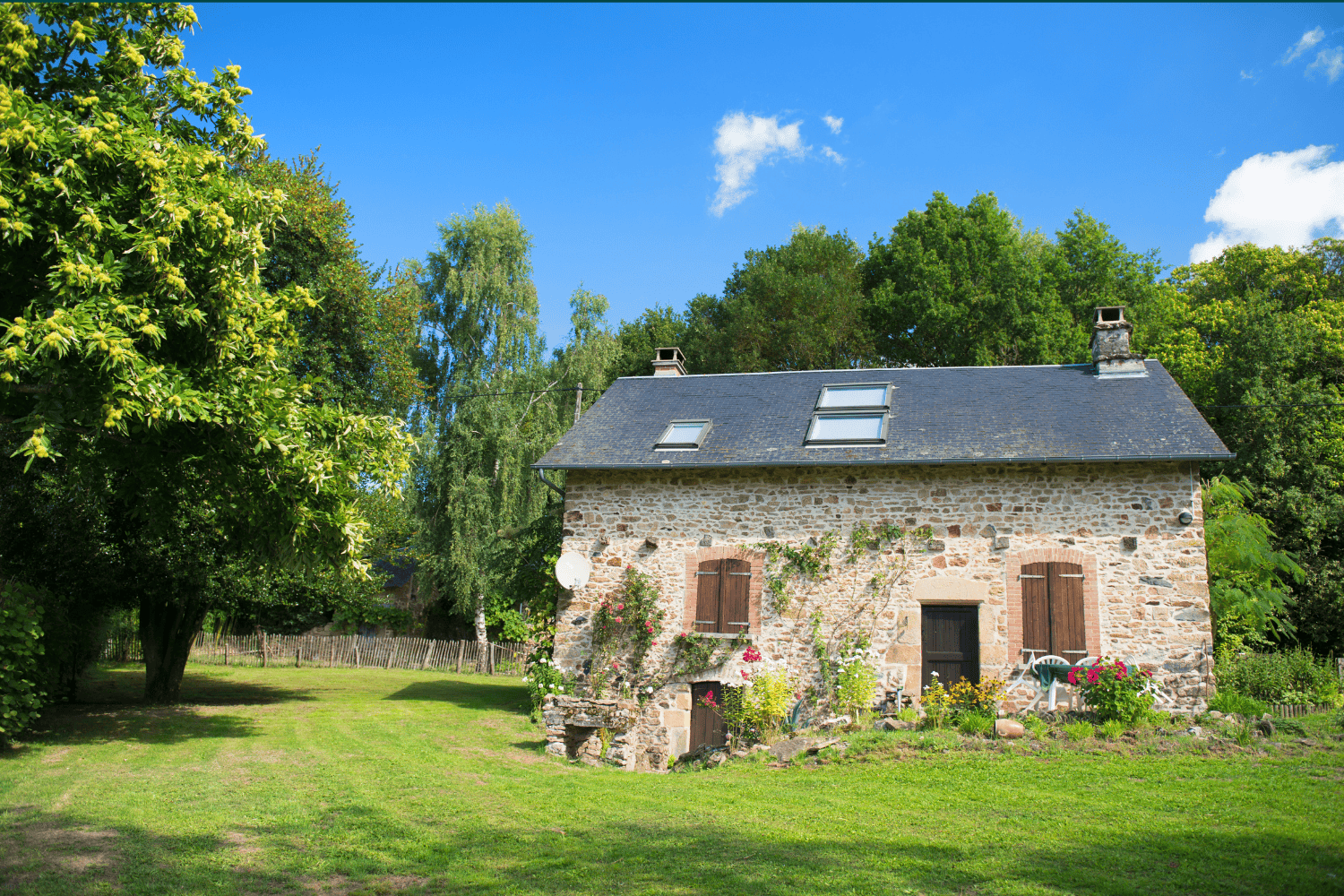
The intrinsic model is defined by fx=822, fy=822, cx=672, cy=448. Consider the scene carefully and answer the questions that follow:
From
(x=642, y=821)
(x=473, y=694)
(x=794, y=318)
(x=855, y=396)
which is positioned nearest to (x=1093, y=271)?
(x=794, y=318)

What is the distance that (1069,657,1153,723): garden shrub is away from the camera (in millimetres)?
9453

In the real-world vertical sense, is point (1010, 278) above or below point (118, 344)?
above

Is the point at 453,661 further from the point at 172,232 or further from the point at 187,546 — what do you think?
the point at 172,232

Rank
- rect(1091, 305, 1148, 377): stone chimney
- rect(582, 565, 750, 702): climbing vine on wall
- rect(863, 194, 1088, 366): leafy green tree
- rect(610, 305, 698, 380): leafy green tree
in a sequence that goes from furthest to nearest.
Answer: rect(610, 305, 698, 380): leafy green tree → rect(863, 194, 1088, 366): leafy green tree → rect(1091, 305, 1148, 377): stone chimney → rect(582, 565, 750, 702): climbing vine on wall

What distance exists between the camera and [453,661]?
23.4 metres

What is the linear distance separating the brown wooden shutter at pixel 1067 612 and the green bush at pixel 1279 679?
8.94 ft

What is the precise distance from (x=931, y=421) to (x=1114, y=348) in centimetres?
368

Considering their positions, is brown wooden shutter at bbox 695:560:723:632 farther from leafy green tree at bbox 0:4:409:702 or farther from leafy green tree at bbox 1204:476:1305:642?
leafy green tree at bbox 1204:476:1305:642

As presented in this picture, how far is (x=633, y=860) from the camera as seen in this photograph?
210 inches

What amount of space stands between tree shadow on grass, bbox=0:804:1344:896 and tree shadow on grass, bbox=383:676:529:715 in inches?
373

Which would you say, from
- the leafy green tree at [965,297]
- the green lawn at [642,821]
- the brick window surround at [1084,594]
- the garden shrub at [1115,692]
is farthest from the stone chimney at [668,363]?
the leafy green tree at [965,297]

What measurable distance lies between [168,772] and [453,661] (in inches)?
624

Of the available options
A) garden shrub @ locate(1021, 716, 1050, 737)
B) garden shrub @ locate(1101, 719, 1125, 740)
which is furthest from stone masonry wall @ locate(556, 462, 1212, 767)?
garden shrub @ locate(1101, 719, 1125, 740)

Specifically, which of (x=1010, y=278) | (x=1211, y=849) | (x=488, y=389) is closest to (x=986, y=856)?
(x=1211, y=849)
